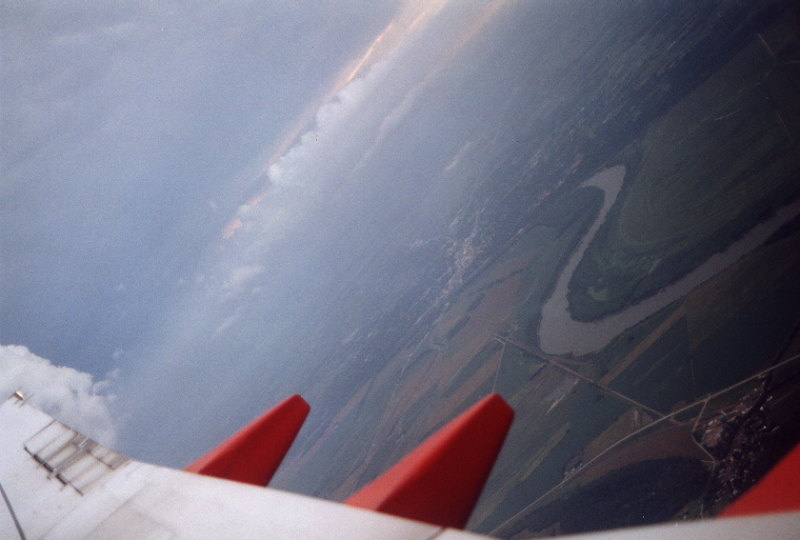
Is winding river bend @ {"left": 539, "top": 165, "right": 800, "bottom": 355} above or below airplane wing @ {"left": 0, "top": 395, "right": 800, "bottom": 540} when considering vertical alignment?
below

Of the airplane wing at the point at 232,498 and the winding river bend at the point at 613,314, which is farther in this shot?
the winding river bend at the point at 613,314

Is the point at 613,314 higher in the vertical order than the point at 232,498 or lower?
lower

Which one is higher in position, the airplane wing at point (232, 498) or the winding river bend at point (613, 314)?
the airplane wing at point (232, 498)

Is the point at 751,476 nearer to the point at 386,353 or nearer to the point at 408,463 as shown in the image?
the point at 408,463

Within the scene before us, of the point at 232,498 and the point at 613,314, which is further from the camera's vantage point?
the point at 613,314
